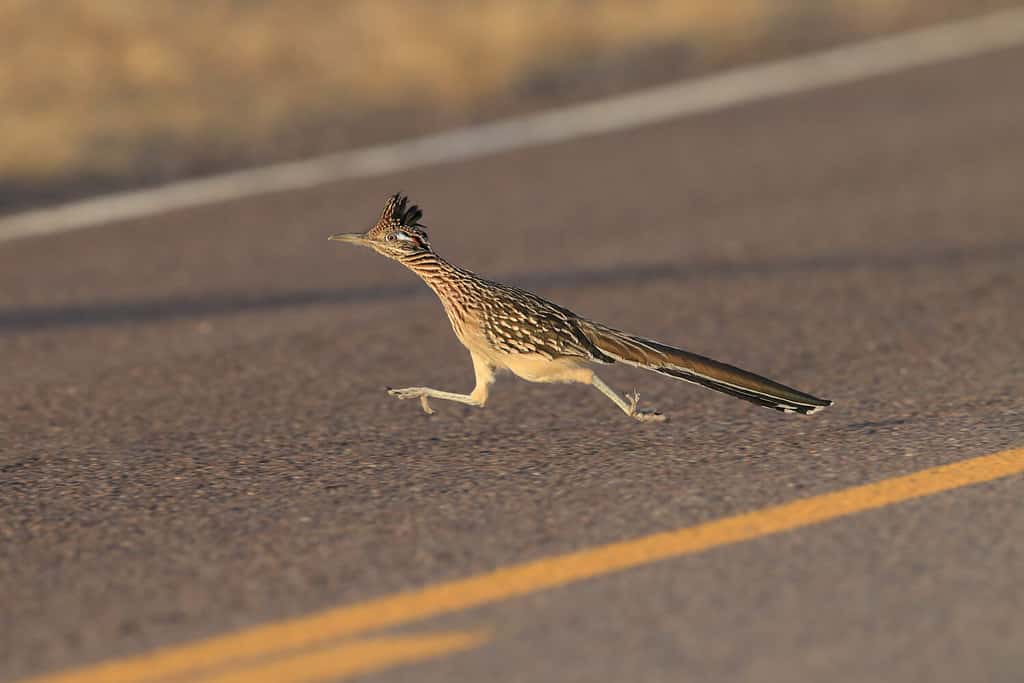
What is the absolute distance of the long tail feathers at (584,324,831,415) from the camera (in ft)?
19.2

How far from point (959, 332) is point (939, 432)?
5.51 ft

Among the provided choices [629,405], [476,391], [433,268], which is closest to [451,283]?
[433,268]

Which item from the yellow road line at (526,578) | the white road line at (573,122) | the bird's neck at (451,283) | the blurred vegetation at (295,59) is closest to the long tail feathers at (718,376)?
the yellow road line at (526,578)

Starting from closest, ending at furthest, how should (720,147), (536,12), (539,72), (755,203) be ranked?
(755,203) → (720,147) → (539,72) → (536,12)

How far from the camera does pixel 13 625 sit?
4676mm

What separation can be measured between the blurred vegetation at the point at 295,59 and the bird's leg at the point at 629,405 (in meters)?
6.99

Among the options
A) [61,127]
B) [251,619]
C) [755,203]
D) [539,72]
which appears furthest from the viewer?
[539,72]

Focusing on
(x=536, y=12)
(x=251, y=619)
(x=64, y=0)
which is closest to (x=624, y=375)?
(x=251, y=619)

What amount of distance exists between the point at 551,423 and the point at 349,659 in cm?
245

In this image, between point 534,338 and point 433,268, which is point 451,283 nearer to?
point 433,268

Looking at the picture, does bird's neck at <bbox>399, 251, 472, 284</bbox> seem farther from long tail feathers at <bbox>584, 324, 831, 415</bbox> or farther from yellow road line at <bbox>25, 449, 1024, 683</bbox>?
yellow road line at <bbox>25, 449, 1024, 683</bbox>

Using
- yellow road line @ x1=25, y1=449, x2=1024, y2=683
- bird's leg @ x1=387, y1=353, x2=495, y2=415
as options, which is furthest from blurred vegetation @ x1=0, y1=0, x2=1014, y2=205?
yellow road line @ x1=25, y1=449, x2=1024, y2=683

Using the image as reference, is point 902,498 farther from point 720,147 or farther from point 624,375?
point 720,147

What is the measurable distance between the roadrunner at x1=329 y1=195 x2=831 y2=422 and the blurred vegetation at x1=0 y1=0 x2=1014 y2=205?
6.78 meters
